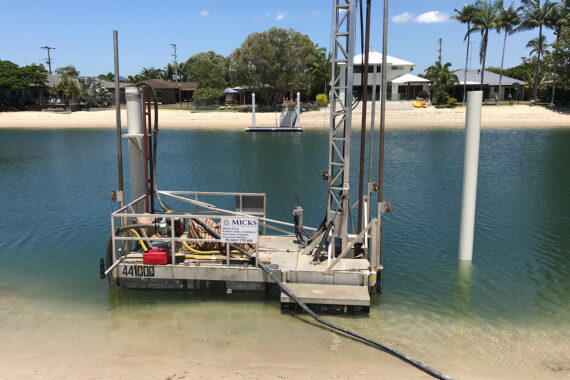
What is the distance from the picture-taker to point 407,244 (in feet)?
56.4

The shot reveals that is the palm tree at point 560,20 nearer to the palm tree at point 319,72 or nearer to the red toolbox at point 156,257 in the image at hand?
the palm tree at point 319,72

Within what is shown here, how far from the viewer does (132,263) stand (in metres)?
12.5

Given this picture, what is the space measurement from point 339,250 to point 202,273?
3.69 metres

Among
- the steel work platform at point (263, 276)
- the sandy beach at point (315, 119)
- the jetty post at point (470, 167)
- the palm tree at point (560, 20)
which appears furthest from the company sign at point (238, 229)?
the palm tree at point (560, 20)

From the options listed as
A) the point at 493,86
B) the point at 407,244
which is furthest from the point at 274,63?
the point at 407,244

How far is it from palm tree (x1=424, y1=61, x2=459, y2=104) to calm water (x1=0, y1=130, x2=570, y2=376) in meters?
37.2

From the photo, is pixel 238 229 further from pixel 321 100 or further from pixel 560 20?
pixel 560 20

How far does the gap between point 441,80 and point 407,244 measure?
64.8m

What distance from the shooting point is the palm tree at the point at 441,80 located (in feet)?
249

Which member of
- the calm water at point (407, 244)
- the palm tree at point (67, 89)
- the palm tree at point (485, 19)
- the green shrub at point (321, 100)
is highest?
the palm tree at point (485, 19)

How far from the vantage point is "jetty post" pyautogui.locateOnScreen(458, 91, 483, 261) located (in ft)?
45.1

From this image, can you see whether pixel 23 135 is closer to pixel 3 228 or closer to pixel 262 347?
pixel 3 228

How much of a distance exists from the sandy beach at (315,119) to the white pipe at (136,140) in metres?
52.2

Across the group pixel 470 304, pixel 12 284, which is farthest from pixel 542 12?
pixel 12 284
